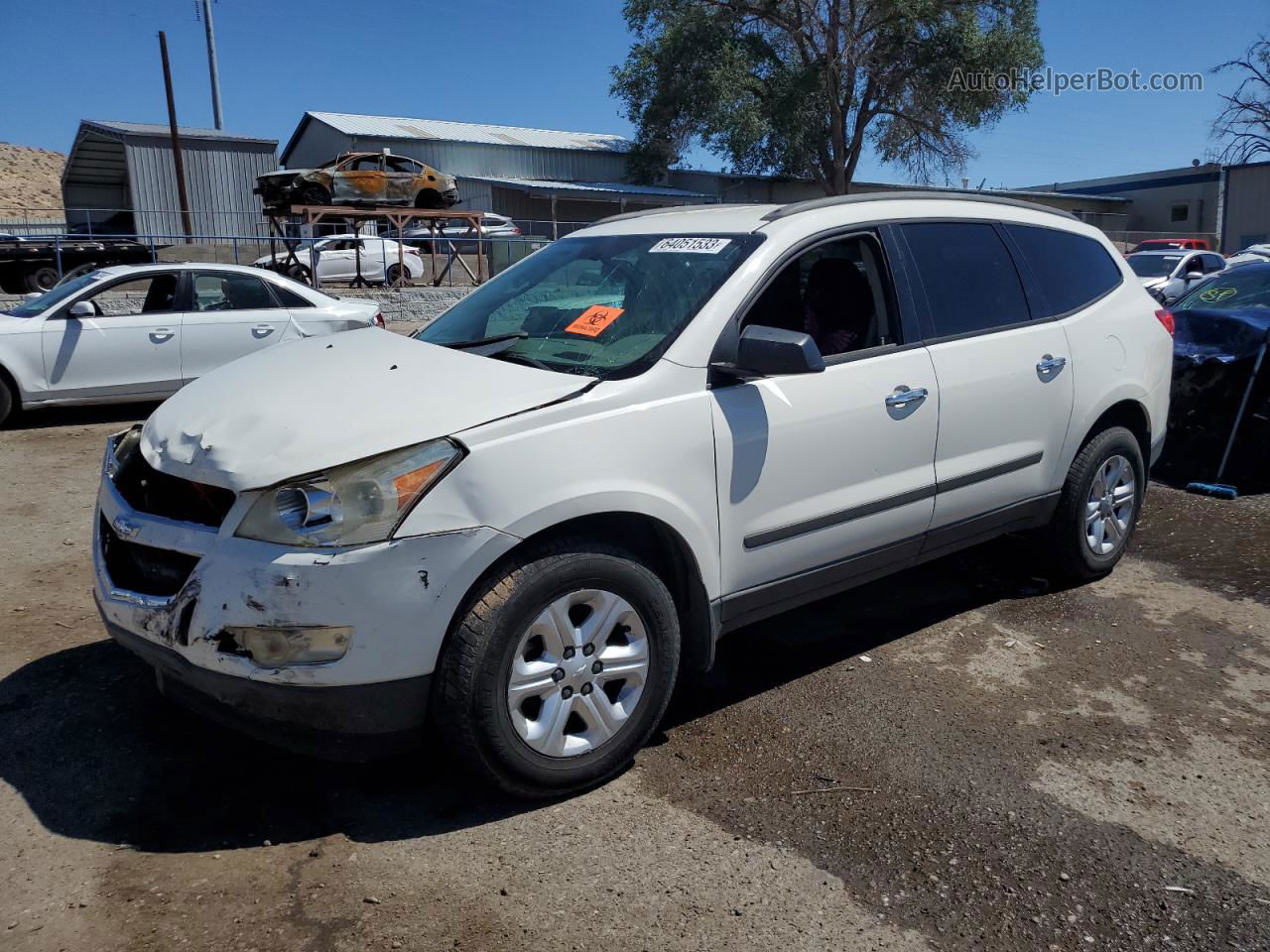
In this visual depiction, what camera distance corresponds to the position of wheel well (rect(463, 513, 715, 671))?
3139 millimetres

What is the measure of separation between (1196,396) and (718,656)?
4.58 meters

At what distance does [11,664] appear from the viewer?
3.97m

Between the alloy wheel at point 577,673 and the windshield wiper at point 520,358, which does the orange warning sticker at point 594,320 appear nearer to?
the windshield wiper at point 520,358

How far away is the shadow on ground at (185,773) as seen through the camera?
295cm

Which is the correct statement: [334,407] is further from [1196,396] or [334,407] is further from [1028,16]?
[1028,16]

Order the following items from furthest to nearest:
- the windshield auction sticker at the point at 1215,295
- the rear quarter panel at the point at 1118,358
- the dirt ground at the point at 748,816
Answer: the windshield auction sticker at the point at 1215,295 → the rear quarter panel at the point at 1118,358 → the dirt ground at the point at 748,816

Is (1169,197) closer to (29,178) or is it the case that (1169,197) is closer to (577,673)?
(577,673)

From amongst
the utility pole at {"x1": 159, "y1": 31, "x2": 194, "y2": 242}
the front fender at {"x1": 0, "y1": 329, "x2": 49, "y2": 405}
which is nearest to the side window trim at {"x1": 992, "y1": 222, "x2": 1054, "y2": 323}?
the front fender at {"x1": 0, "y1": 329, "x2": 49, "y2": 405}

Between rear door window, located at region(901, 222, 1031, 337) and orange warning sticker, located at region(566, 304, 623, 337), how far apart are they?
1.33 meters

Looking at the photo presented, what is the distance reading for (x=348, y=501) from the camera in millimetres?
2721

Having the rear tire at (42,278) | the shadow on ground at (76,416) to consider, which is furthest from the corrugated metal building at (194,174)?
the shadow on ground at (76,416)

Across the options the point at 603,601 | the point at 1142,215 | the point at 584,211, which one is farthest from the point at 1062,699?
the point at 1142,215

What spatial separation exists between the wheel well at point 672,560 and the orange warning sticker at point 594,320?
0.72m

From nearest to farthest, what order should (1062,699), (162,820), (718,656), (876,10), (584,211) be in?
(162,820) → (1062,699) → (718,656) → (876,10) → (584,211)
